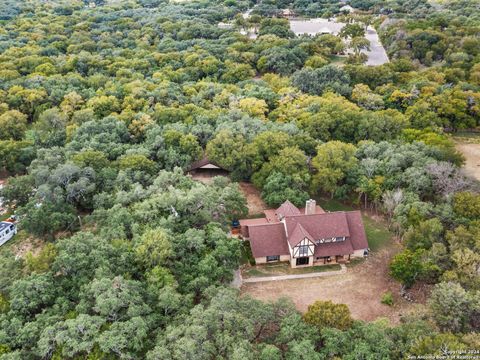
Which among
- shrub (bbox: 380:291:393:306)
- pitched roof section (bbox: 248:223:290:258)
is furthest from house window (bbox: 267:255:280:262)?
shrub (bbox: 380:291:393:306)

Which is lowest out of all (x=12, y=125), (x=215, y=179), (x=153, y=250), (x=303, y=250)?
(x=303, y=250)

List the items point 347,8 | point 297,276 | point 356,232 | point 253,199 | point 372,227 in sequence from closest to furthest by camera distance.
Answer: point 297,276, point 356,232, point 372,227, point 253,199, point 347,8

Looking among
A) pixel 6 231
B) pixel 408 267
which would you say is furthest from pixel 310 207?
pixel 6 231

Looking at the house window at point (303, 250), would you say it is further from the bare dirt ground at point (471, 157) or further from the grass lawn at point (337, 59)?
the grass lawn at point (337, 59)

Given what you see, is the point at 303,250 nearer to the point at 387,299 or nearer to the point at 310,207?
the point at 310,207

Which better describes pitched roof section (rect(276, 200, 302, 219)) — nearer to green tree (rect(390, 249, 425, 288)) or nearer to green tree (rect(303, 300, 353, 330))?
green tree (rect(390, 249, 425, 288))

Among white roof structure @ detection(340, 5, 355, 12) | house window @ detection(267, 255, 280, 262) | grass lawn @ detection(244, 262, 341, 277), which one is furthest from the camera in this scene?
white roof structure @ detection(340, 5, 355, 12)

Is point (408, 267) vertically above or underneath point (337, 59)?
underneath
